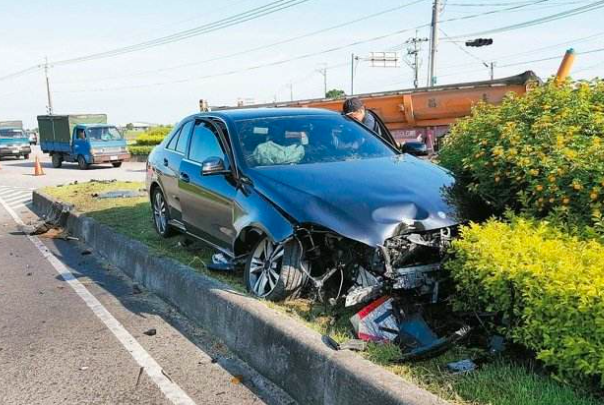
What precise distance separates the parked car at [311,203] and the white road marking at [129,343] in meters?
0.98

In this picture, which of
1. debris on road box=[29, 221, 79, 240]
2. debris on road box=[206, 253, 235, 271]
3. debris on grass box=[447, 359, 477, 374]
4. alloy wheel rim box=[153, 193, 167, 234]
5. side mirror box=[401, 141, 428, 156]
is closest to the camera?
debris on grass box=[447, 359, 477, 374]

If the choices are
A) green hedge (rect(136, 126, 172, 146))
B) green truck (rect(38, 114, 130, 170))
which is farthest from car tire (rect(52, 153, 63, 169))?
green hedge (rect(136, 126, 172, 146))

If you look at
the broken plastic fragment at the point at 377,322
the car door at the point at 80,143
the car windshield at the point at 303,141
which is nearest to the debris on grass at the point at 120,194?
the car windshield at the point at 303,141

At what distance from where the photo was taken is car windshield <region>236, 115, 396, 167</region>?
540 centimetres

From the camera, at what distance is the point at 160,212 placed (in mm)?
7648

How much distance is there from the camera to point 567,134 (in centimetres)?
431

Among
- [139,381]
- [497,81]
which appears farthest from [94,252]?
[497,81]

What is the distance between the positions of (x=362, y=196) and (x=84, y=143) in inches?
943

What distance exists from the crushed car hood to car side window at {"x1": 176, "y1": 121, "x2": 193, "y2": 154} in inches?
75.3

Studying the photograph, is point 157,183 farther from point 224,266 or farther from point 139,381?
point 139,381

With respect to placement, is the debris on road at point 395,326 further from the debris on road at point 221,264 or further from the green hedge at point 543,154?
the debris on road at point 221,264

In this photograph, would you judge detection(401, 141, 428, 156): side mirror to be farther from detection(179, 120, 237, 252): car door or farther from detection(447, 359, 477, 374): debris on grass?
detection(447, 359, 477, 374): debris on grass

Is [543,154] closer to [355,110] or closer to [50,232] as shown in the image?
[355,110]

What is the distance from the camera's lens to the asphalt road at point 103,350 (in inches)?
152
